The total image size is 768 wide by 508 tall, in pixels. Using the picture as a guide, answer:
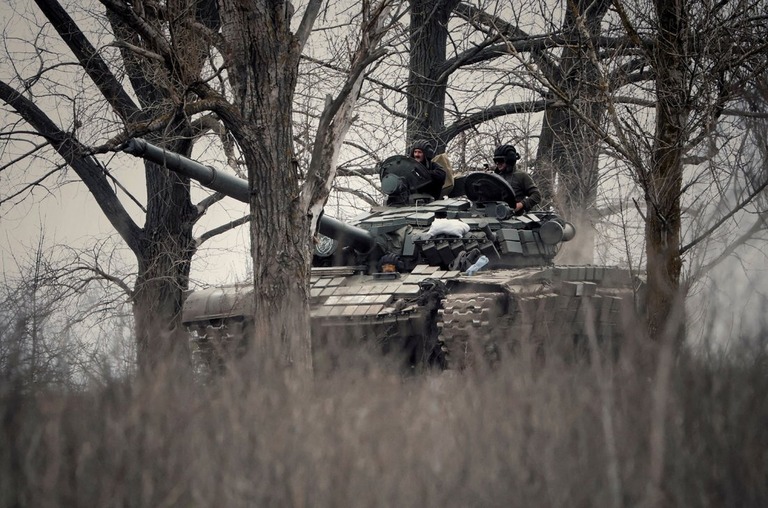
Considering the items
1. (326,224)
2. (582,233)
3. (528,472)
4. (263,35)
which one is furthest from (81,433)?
(582,233)

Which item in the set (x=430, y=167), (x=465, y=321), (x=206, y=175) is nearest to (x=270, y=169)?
(x=206, y=175)

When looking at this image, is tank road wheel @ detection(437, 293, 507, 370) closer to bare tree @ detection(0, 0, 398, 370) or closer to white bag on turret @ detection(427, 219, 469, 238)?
white bag on turret @ detection(427, 219, 469, 238)

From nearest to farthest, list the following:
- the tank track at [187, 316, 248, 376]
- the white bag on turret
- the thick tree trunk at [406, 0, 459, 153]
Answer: the tank track at [187, 316, 248, 376]
the white bag on turret
the thick tree trunk at [406, 0, 459, 153]

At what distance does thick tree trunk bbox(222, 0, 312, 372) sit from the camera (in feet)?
28.0

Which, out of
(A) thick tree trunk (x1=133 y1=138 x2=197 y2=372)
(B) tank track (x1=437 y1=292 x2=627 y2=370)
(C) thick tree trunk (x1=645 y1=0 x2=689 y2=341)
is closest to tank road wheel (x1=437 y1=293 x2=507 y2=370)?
(B) tank track (x1=437 y1=292 x2=627 y2=370)

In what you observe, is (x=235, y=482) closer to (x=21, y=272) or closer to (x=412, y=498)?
(x=412, y=498)

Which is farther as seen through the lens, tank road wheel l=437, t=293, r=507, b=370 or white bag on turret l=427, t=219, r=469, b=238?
white bag on turret l=427, t=219, r=469, b=238

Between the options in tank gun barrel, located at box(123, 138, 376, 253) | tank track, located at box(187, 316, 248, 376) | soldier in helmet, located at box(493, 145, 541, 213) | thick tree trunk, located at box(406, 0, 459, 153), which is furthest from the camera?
thick tree trunk, located at box(406, 0, 459, 153)

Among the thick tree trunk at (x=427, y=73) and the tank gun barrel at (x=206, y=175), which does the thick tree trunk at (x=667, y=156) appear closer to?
the tank gun barrel at (x=206, y=175)

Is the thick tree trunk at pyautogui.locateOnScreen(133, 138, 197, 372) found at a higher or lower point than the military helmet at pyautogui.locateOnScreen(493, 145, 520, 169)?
lower

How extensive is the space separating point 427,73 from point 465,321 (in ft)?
31.1

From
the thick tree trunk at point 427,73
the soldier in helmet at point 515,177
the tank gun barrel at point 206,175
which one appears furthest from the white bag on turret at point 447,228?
the thick tree trunk at point 427,73

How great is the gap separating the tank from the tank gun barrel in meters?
0.01

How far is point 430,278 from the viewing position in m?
10.7
